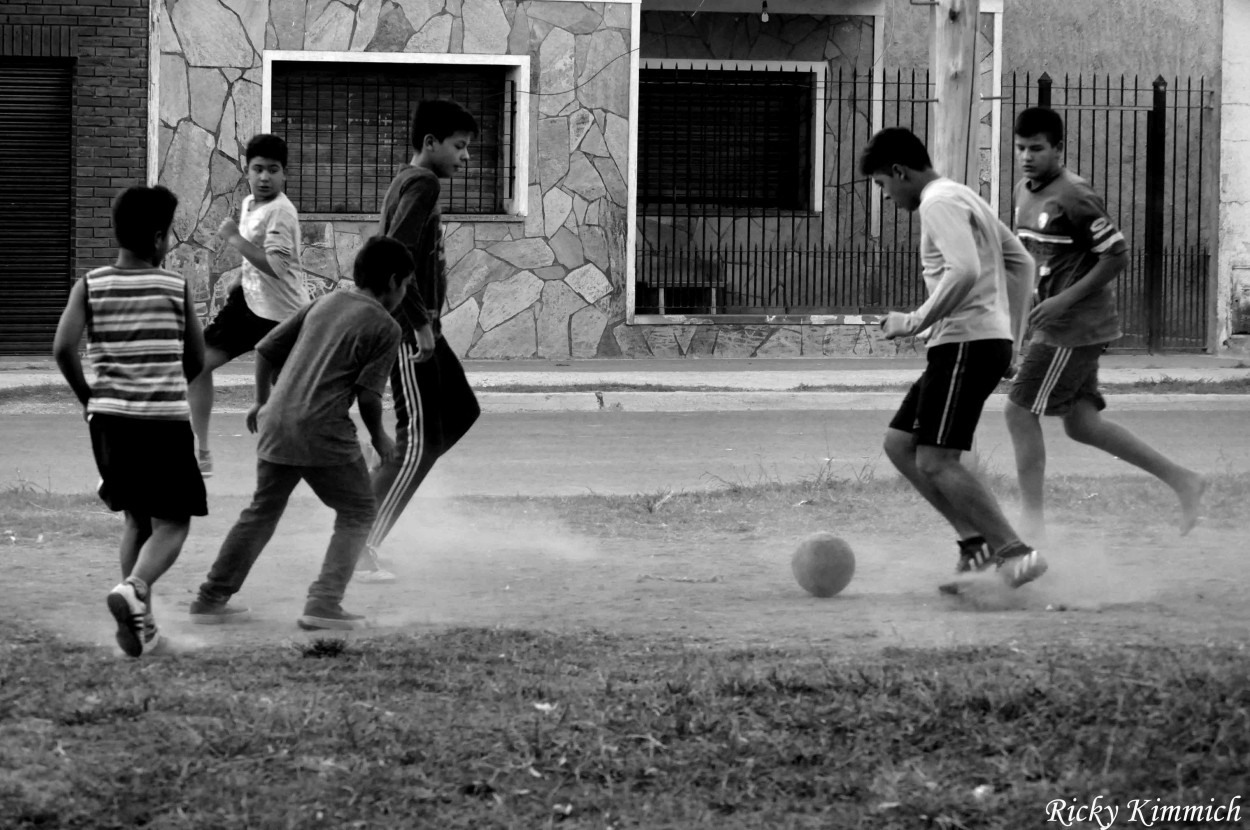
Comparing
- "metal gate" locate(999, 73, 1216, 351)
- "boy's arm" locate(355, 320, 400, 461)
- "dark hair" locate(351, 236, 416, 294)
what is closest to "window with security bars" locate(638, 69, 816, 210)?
"metal gate" locate(999, 73, 1216, 351)

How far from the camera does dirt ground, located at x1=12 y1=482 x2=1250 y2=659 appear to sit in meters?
5.70

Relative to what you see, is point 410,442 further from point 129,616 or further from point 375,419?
point 129,616

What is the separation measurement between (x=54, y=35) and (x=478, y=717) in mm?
13822

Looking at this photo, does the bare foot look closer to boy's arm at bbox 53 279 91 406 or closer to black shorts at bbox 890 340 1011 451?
black shorts at bbox 890 340 1011 451

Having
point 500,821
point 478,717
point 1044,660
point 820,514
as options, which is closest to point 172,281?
point 478,717

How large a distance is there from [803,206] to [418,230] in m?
13.3

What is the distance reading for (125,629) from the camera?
16.4 ft

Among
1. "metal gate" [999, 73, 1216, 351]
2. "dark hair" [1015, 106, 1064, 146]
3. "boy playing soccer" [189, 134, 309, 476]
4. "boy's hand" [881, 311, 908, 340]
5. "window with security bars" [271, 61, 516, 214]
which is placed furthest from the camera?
"metal gate" [999, 73, 1216, 351]

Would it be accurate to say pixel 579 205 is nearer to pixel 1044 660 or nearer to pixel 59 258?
pixel 59 258

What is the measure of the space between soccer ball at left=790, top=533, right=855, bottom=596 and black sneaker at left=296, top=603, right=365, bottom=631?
63.5 inches

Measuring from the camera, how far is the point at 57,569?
6859 mm

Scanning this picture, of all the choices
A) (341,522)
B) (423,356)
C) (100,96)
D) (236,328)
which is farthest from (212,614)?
(100,96)

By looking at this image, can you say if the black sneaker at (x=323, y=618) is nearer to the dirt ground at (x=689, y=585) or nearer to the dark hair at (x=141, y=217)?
the dirt ground at (x=689, y=585)

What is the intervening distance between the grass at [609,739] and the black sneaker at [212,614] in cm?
73
